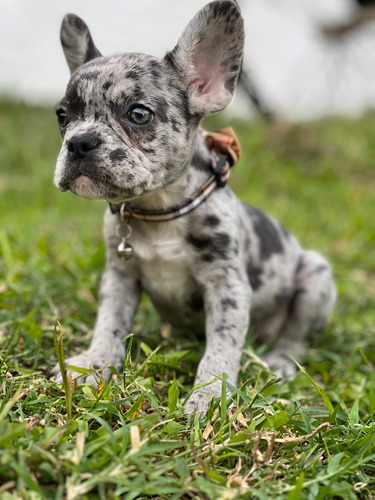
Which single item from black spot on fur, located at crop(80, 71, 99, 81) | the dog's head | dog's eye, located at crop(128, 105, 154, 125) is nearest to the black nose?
the dog's head

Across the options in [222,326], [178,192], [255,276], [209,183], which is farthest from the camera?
[255,276]

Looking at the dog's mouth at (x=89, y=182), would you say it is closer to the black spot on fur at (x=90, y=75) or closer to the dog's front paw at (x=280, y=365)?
the black spot on fur at (x=90, y=75)

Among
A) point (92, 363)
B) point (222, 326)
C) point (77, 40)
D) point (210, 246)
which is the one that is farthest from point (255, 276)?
point (77, 40)

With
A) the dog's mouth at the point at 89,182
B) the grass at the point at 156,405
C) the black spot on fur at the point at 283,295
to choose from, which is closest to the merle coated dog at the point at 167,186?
the dog's mouth at the point at 89,182

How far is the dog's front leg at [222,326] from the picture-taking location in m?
3.25

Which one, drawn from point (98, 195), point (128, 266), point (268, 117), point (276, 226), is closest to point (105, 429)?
point (98, 195)

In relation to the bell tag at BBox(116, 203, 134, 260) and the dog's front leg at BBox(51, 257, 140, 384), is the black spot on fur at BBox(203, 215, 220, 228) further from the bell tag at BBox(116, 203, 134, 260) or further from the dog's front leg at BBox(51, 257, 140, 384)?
the dog's front leg at BBox(51, 257, 140, 384)

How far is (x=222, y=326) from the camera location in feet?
11.5

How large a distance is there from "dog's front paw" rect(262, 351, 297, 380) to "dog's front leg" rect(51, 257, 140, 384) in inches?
43.6

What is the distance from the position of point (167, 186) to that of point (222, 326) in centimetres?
90

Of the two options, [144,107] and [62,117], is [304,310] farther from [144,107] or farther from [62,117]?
[62,117]

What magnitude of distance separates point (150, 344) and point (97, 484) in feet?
6.46

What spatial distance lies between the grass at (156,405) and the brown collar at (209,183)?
822mm

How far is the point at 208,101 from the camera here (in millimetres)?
3480
